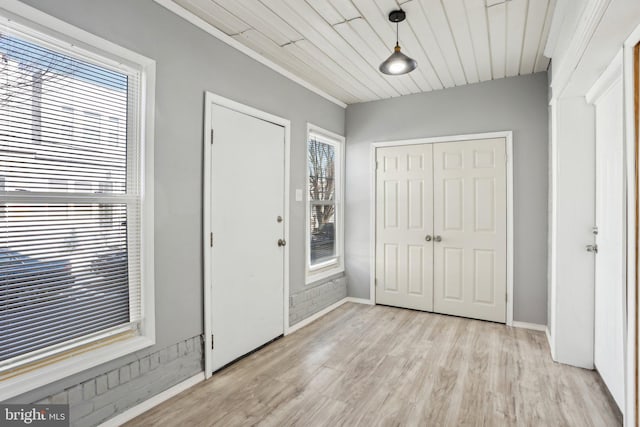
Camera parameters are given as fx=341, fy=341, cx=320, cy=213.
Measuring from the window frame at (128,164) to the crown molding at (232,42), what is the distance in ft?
1.44

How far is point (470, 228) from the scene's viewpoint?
3.80 meters

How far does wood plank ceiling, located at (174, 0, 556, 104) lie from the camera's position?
7.50 feet

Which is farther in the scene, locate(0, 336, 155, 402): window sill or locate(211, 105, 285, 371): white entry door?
locate(211, 105, 285, 371): white entry door

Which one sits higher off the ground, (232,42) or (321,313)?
(232,42)

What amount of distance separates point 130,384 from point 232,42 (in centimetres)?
252

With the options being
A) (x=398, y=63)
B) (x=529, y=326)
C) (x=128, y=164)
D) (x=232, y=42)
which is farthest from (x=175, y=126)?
(x=529, y=326)

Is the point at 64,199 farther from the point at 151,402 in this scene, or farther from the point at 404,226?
the point at 404,226

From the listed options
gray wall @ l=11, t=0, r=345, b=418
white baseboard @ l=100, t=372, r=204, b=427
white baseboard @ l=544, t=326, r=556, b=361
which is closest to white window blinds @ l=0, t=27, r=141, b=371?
gray wall @ l=11, t=0, r=345, b=418

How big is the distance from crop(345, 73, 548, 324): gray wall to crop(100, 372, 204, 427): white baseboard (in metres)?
2.52

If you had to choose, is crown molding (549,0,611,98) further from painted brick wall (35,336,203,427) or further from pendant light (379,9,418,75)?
painted brick wall (35,336,203,427)

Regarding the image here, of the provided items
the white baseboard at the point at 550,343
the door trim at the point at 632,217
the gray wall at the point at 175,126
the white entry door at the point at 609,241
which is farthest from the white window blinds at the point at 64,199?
the white baseboard at the point at 550,343

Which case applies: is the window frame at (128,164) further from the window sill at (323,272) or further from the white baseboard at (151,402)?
the window sill at (323,272)

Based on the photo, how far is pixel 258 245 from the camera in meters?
3.02

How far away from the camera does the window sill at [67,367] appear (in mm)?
1558
